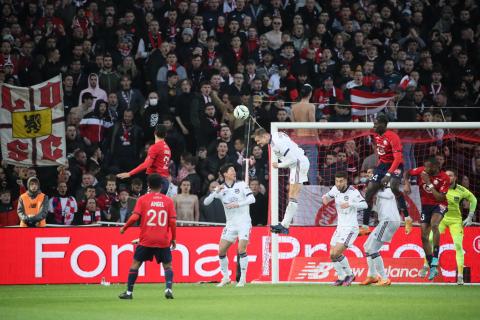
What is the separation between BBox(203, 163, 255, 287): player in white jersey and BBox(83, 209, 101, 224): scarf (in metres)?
3.71

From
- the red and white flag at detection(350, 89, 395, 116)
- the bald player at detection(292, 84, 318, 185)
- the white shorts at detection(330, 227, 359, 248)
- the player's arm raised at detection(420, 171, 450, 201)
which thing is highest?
the red and white flag at detection(350, 89, 395, 116)

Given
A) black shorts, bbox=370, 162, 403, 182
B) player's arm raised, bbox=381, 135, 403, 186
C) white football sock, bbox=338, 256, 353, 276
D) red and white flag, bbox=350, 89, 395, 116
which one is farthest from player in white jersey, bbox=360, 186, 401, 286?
red and white flag, bbox=350, 89, 395, 116

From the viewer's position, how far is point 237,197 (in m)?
19.2

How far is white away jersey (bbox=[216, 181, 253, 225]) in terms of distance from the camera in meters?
19.2

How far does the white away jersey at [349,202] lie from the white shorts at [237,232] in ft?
5.25

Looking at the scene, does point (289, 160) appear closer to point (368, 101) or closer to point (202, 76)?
point (368, 101)

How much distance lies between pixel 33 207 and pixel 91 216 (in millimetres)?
1327

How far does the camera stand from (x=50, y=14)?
997 inches

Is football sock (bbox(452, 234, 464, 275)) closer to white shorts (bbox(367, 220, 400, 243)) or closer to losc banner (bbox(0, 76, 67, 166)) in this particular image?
white shorts (bbox(367, 220, 400, 243))

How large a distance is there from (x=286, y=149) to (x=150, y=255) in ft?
14.2

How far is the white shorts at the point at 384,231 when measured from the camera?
19.4m

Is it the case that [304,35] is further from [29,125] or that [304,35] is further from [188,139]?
[29,125]

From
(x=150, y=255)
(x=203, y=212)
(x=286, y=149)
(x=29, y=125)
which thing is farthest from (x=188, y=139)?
(x=150, y=255)

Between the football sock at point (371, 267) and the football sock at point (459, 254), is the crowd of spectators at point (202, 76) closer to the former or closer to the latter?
the football sock at point (459, 254)
